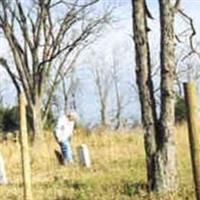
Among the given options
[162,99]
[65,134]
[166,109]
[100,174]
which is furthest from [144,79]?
[65,134]

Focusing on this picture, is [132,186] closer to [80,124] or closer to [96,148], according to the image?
[96,148]

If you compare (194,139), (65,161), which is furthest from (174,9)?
(65,161)

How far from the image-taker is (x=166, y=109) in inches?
499

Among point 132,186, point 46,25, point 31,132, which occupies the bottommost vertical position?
point 132,186

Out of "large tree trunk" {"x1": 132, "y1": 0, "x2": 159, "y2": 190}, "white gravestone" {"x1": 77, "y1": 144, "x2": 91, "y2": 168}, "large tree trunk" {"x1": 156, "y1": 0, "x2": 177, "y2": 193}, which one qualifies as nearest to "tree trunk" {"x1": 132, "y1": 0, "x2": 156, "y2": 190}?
"large tree trunk" {"x1": 132, "y1": 0, "x2": 159, "y2": 190}

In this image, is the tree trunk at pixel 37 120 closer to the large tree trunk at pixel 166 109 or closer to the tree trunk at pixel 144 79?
the tree trunk at pixel 144 79

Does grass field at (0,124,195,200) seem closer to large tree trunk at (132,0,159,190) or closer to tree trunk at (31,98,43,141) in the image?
large tree trunk at (132,0,159,190)

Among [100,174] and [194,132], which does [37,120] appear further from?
[194,132]

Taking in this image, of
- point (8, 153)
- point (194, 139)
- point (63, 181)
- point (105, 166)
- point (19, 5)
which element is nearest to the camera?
point (194, 139)

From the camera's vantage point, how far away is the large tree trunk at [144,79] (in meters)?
13.0

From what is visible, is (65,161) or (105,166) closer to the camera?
(105,166)

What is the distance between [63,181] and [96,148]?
9.77m

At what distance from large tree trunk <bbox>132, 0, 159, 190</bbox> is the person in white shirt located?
7.86m

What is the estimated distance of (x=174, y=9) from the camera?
12820 mm
